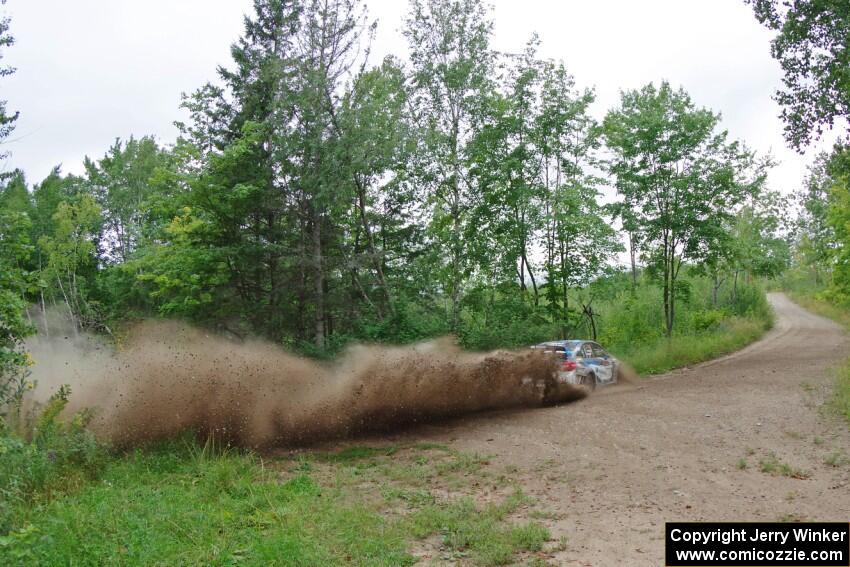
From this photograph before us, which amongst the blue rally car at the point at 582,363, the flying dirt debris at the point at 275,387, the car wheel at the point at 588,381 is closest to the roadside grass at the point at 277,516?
the flying dirt debris at the point at 275,387

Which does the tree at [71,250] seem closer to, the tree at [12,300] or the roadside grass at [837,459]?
the tree at [12,300]

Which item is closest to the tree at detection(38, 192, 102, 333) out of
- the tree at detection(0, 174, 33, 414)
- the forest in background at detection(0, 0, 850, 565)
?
the forest in background at detection(0, 0, 850, 565)

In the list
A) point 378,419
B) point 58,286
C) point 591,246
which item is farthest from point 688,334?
point 58,286

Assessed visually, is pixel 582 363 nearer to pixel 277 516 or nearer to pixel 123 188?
pixel 277 516

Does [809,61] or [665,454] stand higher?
[809,61]

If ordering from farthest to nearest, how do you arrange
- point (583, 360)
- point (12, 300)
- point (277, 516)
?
point (583, 360), point (12, 300), point (277, 516)

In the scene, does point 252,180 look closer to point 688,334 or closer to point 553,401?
point 553,401

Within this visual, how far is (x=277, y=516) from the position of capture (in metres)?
7.77

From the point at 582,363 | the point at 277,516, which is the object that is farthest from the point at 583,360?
the point at 277,516

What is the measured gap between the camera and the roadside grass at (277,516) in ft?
21.1

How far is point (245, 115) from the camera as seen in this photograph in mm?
27047

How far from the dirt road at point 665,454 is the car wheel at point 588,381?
0.45m

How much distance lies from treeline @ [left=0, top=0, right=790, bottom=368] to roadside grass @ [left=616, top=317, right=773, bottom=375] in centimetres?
159

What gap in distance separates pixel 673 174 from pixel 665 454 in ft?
56.9
